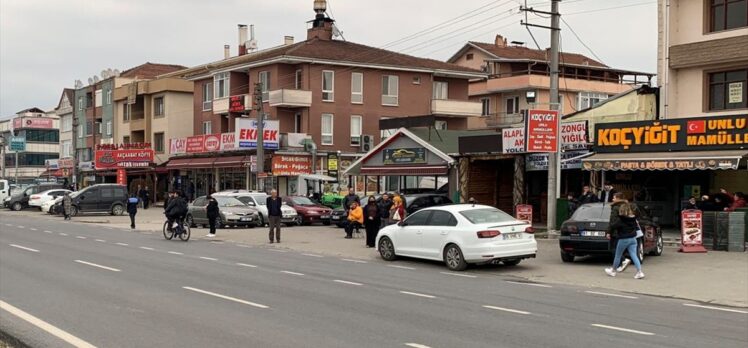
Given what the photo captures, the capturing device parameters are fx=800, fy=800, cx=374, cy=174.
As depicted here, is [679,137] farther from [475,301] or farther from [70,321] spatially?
[70,321]

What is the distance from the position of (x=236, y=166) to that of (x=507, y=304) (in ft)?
136

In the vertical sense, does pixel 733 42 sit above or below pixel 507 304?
above

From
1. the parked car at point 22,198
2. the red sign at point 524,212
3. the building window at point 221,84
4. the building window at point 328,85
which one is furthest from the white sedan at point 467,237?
the parked car at point 22,198

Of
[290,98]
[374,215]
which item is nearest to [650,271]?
[374,215]

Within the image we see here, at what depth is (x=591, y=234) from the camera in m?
18.7

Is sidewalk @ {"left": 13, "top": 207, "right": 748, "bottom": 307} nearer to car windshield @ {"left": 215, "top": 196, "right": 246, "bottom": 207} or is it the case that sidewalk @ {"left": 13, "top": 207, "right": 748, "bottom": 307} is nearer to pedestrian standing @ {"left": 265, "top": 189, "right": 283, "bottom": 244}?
pedestrian standing @ {"left": 265, "top": 189, "right": 283, "bottom": 244}

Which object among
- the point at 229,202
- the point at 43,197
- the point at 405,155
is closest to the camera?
the point at 229,202

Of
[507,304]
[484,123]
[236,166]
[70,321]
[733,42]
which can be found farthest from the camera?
[484,123]

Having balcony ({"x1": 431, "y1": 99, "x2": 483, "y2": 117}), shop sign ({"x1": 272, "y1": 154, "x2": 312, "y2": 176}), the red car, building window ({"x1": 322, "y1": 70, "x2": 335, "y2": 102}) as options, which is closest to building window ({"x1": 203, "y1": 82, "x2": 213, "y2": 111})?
building window ({"x1": 322, "y1": 70, "x2": 335, "y2": 102})

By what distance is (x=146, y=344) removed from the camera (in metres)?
9.05

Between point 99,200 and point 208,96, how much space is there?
61.5 ft

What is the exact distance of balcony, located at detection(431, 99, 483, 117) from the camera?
5681cm

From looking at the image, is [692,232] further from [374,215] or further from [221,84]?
[221,84]

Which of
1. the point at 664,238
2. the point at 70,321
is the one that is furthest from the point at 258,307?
the point at 664,238
